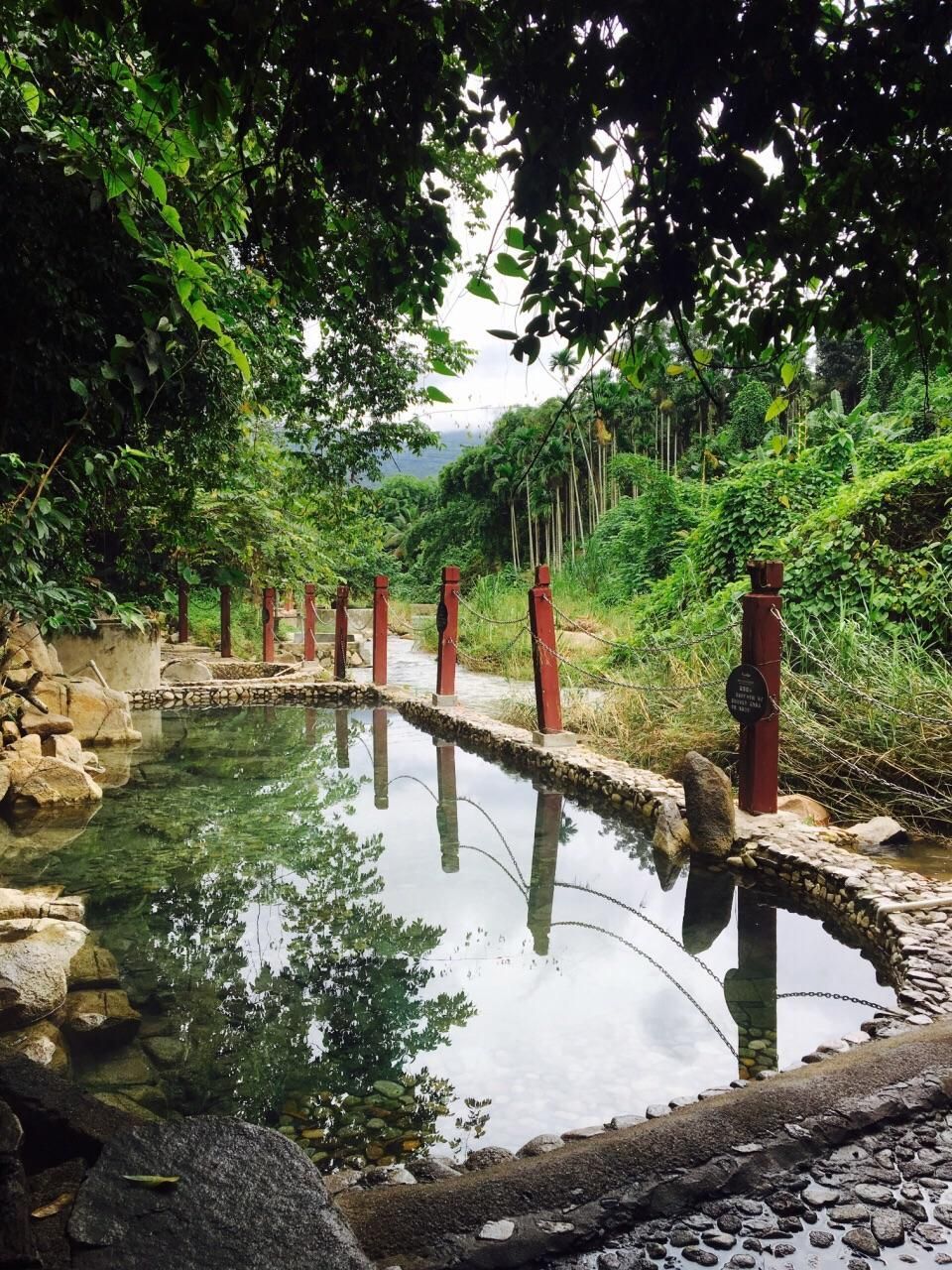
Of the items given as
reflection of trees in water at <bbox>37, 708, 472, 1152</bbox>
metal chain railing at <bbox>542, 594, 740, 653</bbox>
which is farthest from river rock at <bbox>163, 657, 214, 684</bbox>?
metal chain railing at <bbox>542, 594, 740, 653</bbox>

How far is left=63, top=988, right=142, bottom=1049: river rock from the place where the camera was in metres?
3.20

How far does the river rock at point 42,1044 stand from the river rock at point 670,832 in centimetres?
329

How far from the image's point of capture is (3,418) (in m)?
4.25

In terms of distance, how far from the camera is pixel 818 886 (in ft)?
14.5

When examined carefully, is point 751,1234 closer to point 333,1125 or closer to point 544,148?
point 333,1125

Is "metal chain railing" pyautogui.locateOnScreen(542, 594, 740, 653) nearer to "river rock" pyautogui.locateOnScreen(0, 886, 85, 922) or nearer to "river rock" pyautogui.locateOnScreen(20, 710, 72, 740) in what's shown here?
"river rock" pyautogui.locateOnScreen(0, 886, 85, 922)

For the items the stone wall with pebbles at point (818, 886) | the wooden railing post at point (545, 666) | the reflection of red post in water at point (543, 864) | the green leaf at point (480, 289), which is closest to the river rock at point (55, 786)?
the reflection of red post in water at point (543, 864)

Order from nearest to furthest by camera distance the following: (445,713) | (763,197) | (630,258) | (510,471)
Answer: (763,197) → (630,258) → (445,713) → (510,471)

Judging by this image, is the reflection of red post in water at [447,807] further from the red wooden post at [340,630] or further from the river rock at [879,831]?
the red wooden post at [340,630]

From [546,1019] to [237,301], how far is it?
4593 mm

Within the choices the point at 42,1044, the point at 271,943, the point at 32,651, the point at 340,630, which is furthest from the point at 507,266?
the point at 340,630

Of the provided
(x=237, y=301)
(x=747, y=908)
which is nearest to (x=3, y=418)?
(x=237, y=301)

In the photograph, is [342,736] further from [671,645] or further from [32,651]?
[671,645]

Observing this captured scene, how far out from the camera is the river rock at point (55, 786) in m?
6.51
